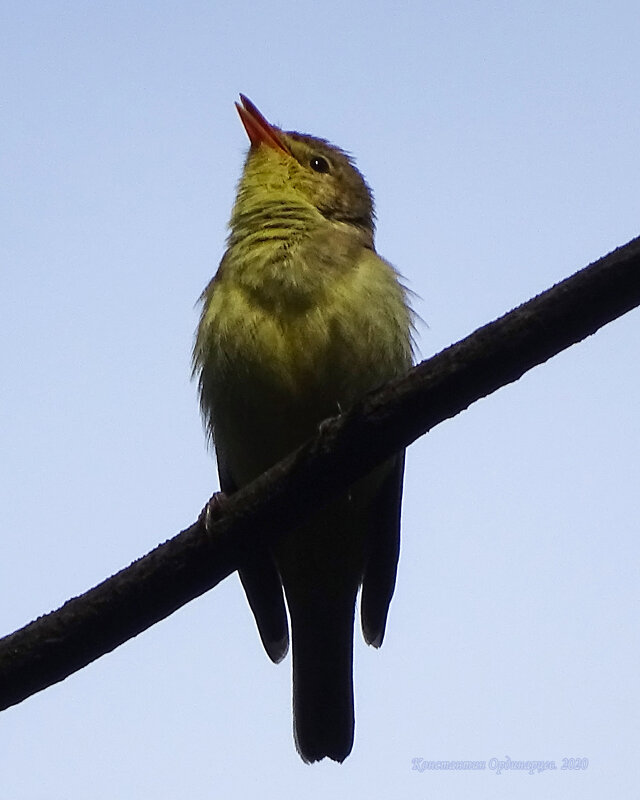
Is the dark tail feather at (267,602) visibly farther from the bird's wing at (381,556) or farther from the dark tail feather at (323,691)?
the bird's wing at (381,556)

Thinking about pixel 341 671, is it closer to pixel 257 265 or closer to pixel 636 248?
pixel 257 265

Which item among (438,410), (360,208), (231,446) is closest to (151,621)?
(438,410)

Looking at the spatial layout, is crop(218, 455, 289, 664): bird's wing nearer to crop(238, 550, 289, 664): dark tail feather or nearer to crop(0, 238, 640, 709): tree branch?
crop(238, 550, 289, 664): dark tail feather

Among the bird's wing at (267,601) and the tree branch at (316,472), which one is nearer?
the tree branch at (316,472)

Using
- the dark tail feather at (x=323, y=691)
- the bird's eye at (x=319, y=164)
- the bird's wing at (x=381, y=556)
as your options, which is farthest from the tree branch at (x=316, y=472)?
the bird's eye at (x=319, y=164)

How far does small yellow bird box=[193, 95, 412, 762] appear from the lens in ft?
13.6

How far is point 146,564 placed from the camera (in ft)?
10.4

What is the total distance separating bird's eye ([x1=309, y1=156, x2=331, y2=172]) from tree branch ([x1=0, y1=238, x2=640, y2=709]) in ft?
8.04

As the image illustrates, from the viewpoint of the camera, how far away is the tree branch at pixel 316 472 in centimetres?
282

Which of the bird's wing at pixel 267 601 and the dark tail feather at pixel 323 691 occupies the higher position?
the bird's wing at pixel 267 601

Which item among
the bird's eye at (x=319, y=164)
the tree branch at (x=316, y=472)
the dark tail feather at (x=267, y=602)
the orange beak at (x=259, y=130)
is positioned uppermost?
the orange beak at (x=259, y=130)

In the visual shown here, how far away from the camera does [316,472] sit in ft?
10.4

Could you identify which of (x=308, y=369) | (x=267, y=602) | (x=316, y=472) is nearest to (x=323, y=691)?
(x=267, y=602)

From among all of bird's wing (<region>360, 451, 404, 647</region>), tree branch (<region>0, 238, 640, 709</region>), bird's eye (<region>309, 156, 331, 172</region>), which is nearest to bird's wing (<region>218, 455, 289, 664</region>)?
bird's wing (<region>360, 451, 404, 647</region>)
